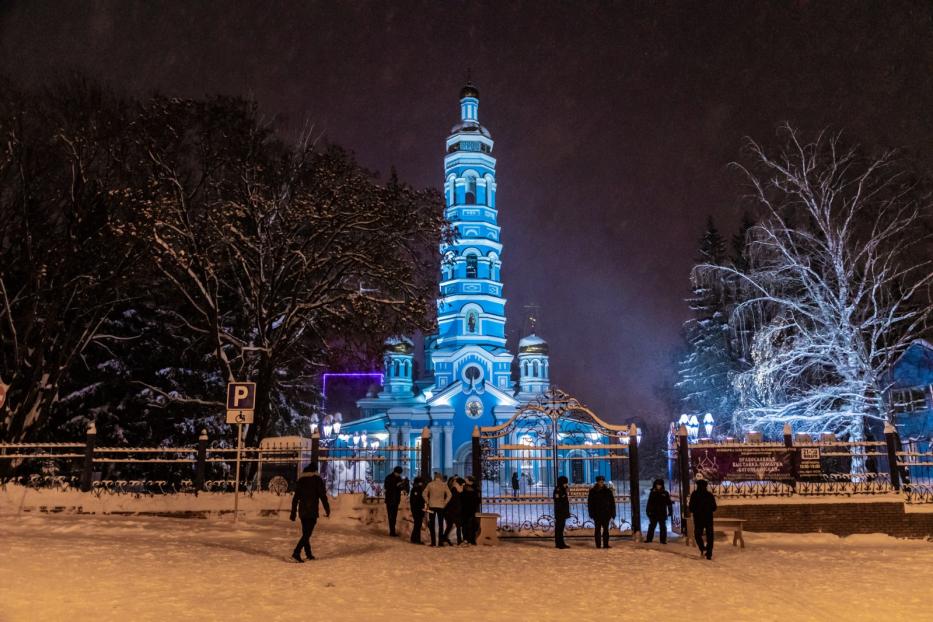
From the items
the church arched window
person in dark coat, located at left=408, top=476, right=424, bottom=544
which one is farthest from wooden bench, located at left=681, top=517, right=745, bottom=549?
the church arched window

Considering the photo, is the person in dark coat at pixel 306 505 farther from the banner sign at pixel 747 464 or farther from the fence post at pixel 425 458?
the banner sign at pixel 747 464

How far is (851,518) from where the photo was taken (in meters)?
15.1

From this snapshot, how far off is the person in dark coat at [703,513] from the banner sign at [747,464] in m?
3.52

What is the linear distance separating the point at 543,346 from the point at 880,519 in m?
42.8

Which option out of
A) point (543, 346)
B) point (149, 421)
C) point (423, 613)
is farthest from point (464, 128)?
point (423, 613)

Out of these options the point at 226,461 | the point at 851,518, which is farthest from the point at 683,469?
the point at 226,461

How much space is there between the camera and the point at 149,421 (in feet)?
84.9

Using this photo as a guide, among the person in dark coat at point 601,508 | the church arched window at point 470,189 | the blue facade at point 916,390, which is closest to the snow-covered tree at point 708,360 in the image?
the blue facade at point 916,390

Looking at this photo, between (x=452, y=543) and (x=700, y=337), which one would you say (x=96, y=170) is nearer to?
(x=452, y=543)

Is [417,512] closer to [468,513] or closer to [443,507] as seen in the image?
[443,507]

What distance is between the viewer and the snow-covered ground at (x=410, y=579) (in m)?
7.63

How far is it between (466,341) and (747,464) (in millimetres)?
38109

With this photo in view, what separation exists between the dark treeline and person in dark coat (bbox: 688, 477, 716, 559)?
1138cm

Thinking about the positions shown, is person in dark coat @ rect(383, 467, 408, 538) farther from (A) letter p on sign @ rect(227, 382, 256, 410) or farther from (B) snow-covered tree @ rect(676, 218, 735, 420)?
(B) snow-covered tree @ rect(676, 218, 735, 420)
